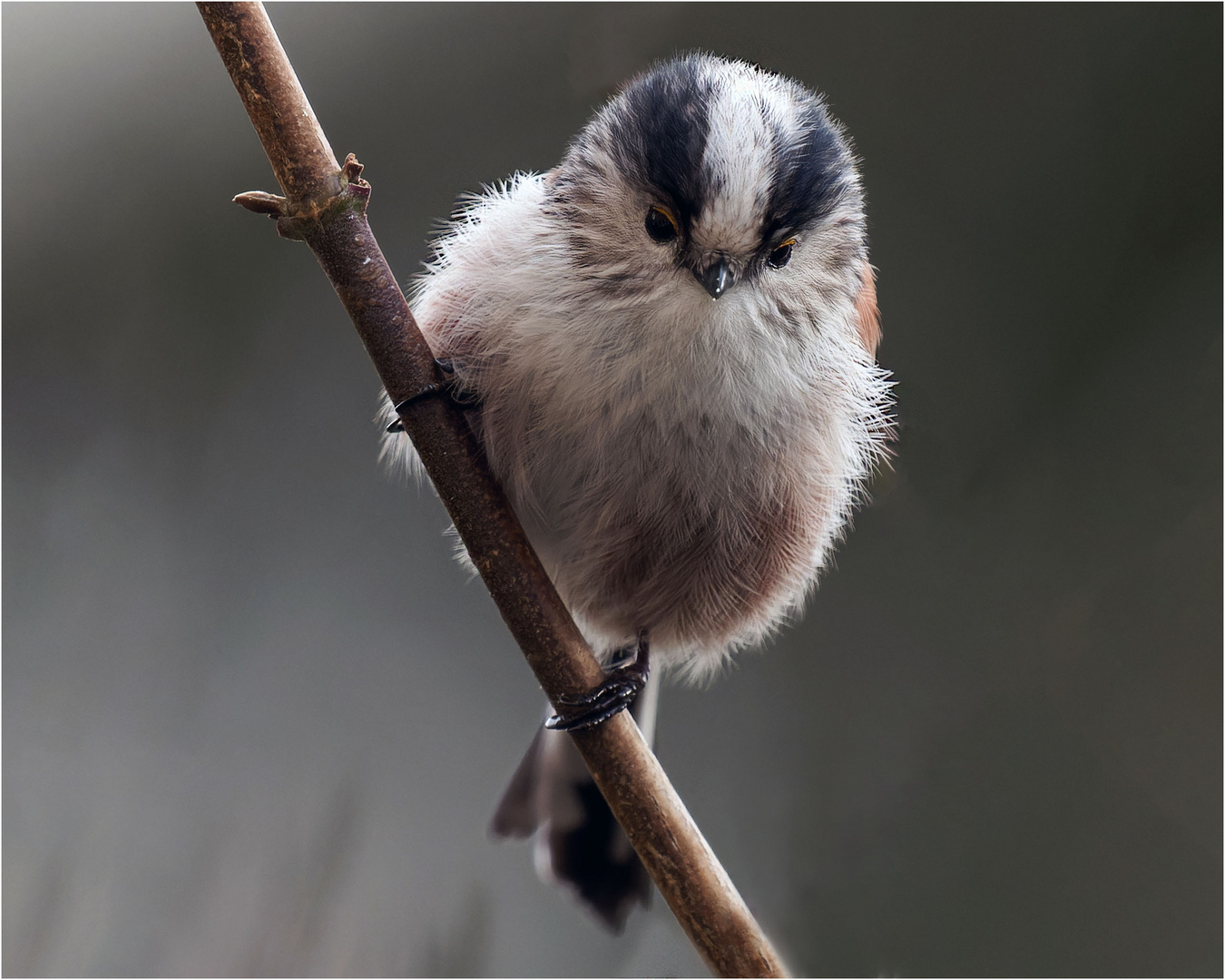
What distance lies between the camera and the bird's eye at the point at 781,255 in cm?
77

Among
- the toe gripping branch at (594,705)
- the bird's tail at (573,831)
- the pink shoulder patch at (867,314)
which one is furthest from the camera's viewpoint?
the bird's tail at (573,831)

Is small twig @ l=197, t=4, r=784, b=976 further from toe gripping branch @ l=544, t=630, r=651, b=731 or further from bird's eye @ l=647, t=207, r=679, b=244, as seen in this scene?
bird's eye @ l=647, t=207, r=679, b=244

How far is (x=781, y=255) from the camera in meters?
0.78

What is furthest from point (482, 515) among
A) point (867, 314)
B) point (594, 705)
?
point (867, 314)

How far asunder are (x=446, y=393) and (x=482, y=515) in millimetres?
127

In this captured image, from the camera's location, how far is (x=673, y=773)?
1.57m

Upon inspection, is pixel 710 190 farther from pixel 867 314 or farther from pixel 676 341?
pixel 867 314

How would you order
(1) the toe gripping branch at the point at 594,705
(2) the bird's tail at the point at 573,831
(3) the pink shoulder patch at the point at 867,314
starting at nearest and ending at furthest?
(1) the toe gripping branch at the point at 594,705 < (3) the pink shoulder patch at the point at 867,314 < (2) the bird's tail at the point at 573,831

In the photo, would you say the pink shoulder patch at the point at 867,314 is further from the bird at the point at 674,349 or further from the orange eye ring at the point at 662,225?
the orange eye ring at the point at 662,225

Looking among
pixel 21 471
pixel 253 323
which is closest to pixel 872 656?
pixel 253 323

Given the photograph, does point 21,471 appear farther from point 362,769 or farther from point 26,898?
A: point 362,769

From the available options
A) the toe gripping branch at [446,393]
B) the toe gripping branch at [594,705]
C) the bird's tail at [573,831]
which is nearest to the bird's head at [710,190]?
the toe gripping branch at [446,393]

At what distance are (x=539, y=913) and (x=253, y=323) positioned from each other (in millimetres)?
1203

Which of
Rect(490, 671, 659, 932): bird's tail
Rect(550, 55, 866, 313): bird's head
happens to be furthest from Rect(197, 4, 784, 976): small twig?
Rect(490, 671, 659, 932): bird's tail
